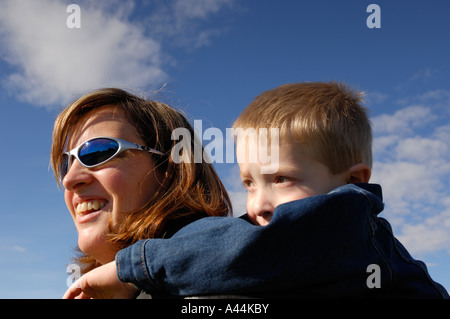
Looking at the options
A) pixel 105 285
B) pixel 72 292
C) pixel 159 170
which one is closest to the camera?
pixel 105 285

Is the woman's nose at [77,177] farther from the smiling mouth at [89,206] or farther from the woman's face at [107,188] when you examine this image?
A: the smiling mouth at [89,206]

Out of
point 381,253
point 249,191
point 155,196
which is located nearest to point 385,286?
point 381,253

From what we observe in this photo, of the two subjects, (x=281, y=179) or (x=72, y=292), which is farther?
(x=281, y=179)

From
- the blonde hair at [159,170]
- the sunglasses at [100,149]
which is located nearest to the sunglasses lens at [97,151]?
the sunglasses at [100,149]

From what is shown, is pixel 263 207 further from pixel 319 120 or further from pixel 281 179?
pixel 319 120

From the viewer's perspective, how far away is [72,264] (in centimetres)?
350

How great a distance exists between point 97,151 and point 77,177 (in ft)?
0.69

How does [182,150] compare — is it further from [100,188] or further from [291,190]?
[291,190]

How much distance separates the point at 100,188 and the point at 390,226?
5.57 feet

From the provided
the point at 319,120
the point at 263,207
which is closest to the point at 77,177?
the point at 263,207

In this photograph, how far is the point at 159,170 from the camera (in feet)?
9.32

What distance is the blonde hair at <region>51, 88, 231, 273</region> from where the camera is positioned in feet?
8.04

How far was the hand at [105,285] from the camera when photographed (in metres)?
1.93
